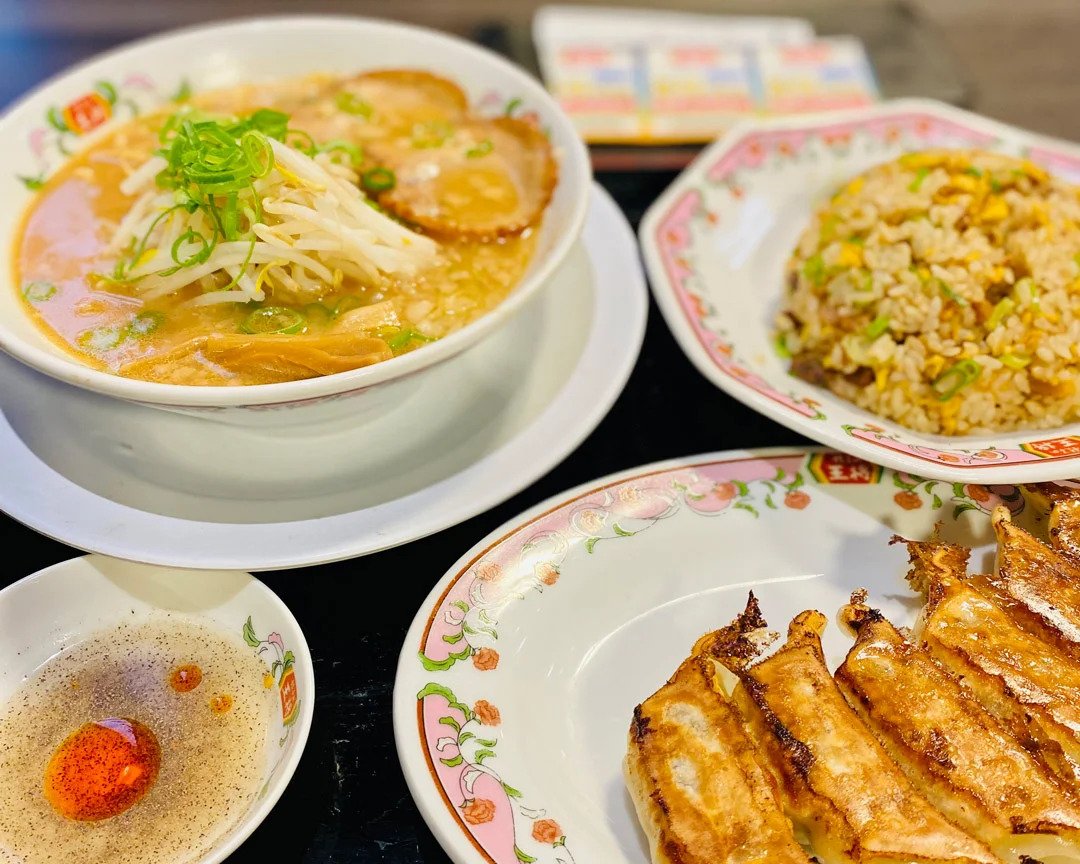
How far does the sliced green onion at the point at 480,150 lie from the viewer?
99.2 inches

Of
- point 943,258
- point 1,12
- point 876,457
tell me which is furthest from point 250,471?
point 1,12

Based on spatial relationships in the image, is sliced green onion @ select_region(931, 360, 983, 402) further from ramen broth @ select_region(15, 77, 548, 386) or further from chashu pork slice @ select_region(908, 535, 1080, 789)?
ramen broth @ select_region(15, 77, 548, 386)

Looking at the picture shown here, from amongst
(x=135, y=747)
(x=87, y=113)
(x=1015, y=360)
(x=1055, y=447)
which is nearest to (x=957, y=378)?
(x=1015, y=360)

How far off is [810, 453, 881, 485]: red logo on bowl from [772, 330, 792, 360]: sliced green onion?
48 centimetres

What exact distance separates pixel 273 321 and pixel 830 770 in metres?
1.43

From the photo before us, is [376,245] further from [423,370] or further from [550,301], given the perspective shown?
[550,301]

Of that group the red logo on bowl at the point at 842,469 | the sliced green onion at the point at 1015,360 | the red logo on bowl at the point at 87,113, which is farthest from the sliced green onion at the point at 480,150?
the sliced green onion at the point at 1015,360

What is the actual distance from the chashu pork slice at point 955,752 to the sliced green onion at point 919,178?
1455mm

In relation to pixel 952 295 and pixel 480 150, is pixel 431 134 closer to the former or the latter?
pixel 480 150

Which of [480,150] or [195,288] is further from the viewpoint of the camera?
[480,150]

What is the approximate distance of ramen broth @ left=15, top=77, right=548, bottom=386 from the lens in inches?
78.3

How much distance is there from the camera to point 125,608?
6.37 ft

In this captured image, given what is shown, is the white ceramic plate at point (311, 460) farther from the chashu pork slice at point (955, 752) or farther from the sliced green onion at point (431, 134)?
the chashu pork slice at point (955, 752)

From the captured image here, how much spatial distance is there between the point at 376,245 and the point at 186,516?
0.74 metres
